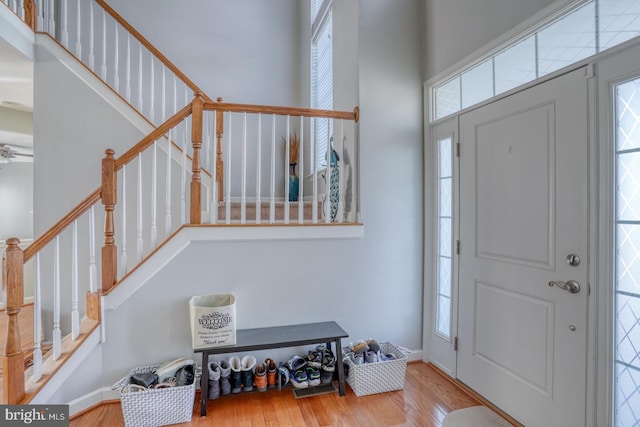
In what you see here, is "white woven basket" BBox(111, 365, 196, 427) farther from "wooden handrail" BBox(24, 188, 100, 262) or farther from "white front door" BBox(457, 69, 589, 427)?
"white front door" BBox(457, 69, 589, 427)

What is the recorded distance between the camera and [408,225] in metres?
2.79

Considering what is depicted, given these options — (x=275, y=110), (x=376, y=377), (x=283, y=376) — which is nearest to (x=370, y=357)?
(x=376, y=377)

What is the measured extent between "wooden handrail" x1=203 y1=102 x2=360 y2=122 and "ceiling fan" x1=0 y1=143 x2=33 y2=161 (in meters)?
3.98

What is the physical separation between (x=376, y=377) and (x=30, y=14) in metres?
4.17

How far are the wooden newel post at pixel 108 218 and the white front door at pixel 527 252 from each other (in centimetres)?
245

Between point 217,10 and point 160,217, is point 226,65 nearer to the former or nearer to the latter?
point 217,10

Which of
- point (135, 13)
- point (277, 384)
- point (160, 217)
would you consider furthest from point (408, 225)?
point (135, 13)

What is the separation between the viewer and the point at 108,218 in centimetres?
216

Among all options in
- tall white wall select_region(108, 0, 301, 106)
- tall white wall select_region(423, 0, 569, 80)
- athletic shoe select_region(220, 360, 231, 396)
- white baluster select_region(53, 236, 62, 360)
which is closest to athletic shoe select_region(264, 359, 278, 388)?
athletic shoe select_region(220, 360, 231, 396)

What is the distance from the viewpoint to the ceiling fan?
14.6 feet

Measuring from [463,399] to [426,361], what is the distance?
1.82 feet

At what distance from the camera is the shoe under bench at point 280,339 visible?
212cm

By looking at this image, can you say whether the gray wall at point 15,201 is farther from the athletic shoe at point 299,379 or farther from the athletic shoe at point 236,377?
the athletic shoe at point 299,379

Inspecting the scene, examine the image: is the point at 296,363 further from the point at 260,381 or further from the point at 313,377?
the point at 260,381
